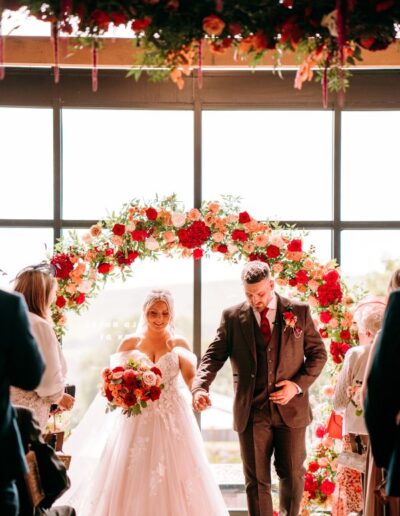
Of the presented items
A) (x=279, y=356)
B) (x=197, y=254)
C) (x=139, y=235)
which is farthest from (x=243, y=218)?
(x=279, y=356)

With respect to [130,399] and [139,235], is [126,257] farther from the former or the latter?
[130,399]

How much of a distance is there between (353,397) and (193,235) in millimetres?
1898

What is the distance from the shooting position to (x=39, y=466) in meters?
3.81

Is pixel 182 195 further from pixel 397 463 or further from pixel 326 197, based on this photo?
pixel 397 463

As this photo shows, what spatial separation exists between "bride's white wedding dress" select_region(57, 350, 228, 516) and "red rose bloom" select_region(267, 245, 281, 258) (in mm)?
1156

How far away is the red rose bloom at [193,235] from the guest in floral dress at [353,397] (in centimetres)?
154

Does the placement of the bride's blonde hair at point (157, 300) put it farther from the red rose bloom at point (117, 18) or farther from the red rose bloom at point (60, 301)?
the red rose bloom at point (117, 18)

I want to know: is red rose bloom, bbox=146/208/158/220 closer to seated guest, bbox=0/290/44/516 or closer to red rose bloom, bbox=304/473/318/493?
red rose bloom, bbox=304/473/318/493

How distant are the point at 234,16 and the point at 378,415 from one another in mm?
2044

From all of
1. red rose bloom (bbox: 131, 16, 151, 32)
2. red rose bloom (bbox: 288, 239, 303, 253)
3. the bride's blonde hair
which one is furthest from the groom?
red rose bloom (bbox: 131, 16, 151, 32)

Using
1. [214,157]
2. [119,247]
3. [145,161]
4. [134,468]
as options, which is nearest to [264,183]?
[214,157]

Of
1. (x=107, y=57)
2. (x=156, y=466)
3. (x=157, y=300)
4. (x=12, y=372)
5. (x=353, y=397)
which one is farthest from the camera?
(x=107, y=57)

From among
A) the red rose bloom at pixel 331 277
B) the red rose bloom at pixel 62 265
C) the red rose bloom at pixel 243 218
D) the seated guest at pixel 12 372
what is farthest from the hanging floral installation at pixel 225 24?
the red rose bloom at pixel 62 265

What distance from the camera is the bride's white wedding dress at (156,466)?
5602 millimetres
